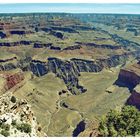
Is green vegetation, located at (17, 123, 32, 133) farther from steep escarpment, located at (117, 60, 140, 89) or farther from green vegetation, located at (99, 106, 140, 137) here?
steep escarpment, located at (117, 60, 140, 89)

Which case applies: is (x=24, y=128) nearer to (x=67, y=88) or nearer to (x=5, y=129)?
(x=5, y=129)

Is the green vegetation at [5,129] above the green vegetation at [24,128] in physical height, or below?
above

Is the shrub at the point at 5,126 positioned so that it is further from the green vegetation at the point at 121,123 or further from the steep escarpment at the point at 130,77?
the steep escarpment at the point at 130,77

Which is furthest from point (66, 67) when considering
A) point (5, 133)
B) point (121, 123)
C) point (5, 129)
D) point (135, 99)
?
point (5, 133)

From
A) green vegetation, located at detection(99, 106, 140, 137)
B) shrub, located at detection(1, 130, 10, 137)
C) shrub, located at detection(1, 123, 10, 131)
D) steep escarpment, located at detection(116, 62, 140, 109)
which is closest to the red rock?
steep escarpment, located at detection(116, 62, 140, 109)

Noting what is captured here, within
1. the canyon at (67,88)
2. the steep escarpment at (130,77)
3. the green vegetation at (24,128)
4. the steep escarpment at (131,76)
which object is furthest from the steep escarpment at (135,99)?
the green vegetation at (24,128)

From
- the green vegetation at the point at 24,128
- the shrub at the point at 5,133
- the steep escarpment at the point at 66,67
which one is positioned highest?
the shrub at the point at 5,133

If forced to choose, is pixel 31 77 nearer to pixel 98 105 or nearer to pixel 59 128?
pixel 98 105

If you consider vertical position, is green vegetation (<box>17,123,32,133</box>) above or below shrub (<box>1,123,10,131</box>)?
below
